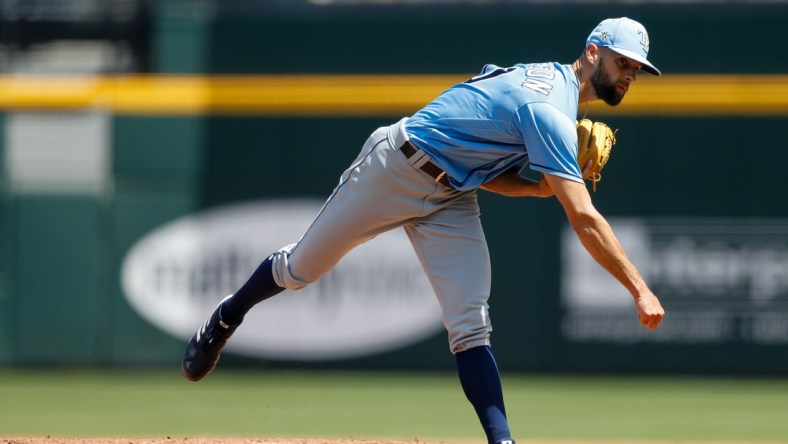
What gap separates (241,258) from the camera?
9.71 metres

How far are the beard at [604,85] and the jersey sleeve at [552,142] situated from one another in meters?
0.27

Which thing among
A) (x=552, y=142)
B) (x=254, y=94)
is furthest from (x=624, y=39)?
(x=254, y=94)

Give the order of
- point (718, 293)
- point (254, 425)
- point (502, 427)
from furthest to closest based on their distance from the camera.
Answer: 1. point (718, 293)
2. point (254, 425)
3. point (502, 427)

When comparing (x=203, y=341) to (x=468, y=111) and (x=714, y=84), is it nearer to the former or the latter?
(x=468, y=111)

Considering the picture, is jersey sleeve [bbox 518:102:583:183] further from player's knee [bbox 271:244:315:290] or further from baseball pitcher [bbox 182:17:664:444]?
player's knee [bbox 271:244:315:290]

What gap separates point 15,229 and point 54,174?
0.55 m

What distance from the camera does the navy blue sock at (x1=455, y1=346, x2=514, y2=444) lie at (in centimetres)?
417

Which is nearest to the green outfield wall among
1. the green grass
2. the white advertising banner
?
the white advertising banner

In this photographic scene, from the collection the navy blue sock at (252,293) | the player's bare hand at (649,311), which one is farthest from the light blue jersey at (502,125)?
the navy blue sock at (252,293)

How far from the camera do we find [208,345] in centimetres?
487

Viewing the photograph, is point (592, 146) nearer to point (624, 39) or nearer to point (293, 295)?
point (624, 39)

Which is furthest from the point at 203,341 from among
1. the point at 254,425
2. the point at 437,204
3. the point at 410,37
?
the point at 410,37

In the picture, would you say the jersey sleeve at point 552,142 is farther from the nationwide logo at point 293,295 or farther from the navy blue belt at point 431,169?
the nationwide logo at point 293,295

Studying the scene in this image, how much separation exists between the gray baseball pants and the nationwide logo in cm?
505
